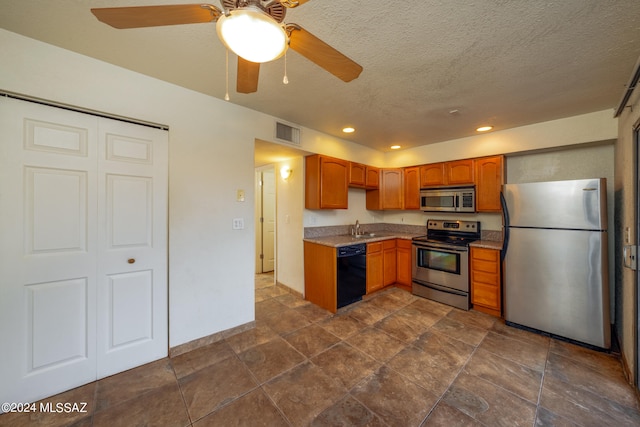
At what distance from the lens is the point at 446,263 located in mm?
3260

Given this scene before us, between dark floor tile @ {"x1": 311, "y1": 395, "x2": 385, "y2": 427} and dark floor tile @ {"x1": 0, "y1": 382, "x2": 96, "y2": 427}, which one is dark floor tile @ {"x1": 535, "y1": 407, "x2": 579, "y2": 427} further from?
dark floor tile @ {"x1": 0, "y1": 382, "x2": 96, "y2": 427}

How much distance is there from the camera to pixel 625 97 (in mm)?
1967

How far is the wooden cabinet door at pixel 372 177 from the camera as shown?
404 centimetres

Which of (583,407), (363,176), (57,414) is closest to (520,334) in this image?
(583,407)

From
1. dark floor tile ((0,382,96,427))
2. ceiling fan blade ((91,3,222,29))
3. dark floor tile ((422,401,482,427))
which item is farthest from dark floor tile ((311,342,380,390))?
ceiling fan blade ((91,3,222,29))

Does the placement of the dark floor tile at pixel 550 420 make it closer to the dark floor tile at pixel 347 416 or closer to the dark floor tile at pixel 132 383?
the dark floor tile at pixel 347 416

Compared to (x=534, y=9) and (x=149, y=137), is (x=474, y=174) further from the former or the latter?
(x=149, y=137)

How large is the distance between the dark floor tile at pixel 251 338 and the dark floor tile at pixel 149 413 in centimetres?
64

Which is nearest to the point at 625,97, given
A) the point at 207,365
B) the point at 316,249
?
the point at 316,249

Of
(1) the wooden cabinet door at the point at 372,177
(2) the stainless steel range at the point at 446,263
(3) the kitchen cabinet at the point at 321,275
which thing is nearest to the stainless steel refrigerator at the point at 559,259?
(2) the stainless steel range at the point at 446,263

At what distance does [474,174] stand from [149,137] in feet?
13.3

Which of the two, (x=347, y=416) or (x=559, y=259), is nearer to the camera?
(x=347, y=416)

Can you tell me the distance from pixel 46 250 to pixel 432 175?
4.54 metres

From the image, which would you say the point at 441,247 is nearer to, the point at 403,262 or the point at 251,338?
the point at 403,262
